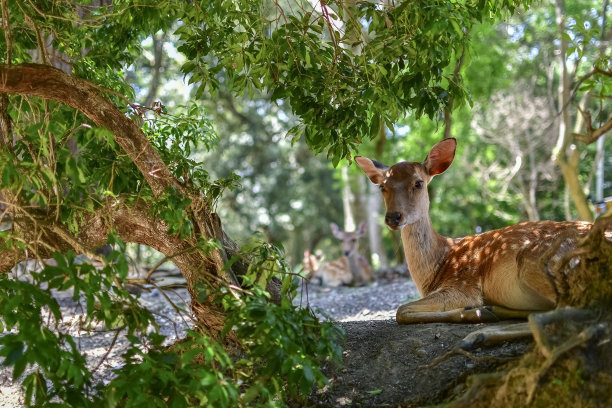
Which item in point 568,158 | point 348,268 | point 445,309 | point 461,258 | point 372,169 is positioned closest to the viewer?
point 445,309

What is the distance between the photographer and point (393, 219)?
5523 millimetres

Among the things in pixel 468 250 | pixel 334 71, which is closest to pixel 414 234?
pixel 468 250

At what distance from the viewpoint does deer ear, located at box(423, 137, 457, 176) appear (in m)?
5.76

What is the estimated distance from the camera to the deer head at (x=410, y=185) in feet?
18.4

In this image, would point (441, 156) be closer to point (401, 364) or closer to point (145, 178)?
point (401, 364)

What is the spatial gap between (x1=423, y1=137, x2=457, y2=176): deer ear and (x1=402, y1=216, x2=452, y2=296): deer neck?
1.54ft

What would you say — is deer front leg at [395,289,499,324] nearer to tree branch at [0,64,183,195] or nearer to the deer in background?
tree branch at [0,64,183,195]

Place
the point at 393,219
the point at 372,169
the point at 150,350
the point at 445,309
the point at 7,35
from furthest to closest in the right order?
the point at 372,169, the point at 393,219, the point at 445,309, the point at 7,35, the point at 150,350

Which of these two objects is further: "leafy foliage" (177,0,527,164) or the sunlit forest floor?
"leafy foliage" (177,0,527,164)

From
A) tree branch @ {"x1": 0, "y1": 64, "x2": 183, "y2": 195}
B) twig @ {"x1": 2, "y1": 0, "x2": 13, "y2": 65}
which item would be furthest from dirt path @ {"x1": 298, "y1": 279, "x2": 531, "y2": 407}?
twig @ {"x1": 2, "y1": 0, "x2": 13, "y2": 65}

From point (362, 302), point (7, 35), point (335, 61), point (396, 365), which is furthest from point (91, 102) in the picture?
point (362, 302)

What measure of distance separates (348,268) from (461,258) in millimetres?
7347

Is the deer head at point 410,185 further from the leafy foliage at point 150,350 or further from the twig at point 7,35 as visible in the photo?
the twig at point 7,35

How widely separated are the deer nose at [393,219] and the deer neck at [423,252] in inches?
13.8
